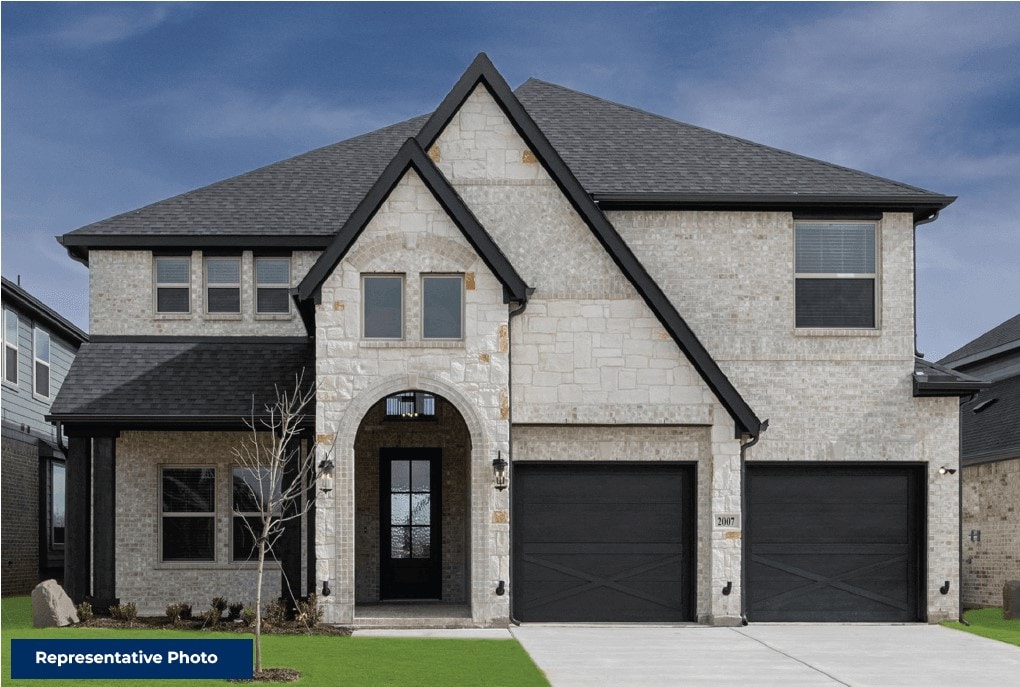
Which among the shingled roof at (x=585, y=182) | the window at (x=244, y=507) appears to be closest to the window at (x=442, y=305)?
the shingled roof at (x=585, y=182)

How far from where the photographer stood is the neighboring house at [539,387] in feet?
59.6

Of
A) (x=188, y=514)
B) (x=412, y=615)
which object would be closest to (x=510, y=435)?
(x=412, y=615)

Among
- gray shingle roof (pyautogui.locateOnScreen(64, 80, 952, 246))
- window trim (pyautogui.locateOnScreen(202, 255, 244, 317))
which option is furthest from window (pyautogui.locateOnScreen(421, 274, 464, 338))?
window trim (pyautogui.locateOnScreen(202, 255, 244, 317))

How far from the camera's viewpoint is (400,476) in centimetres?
2172

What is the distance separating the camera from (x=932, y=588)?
19625mm

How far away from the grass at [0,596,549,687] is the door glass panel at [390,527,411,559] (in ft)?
16.0

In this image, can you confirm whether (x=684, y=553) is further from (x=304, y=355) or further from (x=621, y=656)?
(x=304, y=355)

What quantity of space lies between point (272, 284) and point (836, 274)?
10133 mm

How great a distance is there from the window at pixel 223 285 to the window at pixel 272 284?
36 centimetres

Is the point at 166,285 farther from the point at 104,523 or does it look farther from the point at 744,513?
the point at 744,513

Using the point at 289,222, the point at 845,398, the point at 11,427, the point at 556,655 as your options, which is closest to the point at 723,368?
the point at 845,398

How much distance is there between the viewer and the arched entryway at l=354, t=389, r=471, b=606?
21438 mm

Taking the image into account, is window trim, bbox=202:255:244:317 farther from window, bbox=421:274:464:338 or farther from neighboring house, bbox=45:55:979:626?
window, bbox=421:274:464:338

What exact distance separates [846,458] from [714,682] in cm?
779
